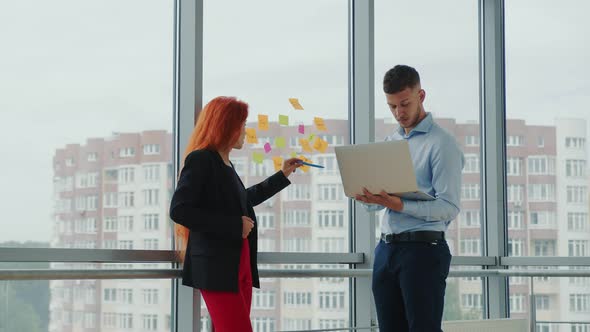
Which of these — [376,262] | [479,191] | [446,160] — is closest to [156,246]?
[376,262]

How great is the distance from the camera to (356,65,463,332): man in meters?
2.66

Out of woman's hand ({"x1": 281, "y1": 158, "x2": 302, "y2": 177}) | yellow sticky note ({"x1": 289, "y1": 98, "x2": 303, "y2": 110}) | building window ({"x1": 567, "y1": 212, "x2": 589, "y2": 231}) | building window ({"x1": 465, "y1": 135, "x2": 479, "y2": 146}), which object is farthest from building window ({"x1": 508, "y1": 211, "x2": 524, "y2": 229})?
woman's hand ({"x1": 281, "y1": 158, "x2": 302, "y2": 177})

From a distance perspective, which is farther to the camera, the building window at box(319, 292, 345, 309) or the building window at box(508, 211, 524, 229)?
the building window at box(508, 211, 524, 229)

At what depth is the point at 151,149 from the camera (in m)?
3.40

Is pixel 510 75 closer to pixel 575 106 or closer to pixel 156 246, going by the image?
pixel 575 106

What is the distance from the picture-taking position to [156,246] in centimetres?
337

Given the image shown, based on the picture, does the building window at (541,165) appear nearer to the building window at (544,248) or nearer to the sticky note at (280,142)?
the building window at (544,248)

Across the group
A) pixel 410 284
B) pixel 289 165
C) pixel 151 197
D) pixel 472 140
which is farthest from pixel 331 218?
pixel 410 284

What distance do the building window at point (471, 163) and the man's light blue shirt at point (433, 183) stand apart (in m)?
2.33

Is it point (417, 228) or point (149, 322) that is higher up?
point (417, 228)

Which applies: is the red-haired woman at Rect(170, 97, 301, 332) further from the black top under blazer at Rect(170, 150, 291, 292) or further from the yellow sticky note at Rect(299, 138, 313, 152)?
the yellow sticky note at Rect(299, 138, 313, 152)

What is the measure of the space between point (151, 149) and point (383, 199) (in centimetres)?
105

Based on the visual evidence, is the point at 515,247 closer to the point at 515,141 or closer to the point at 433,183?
the point at 515,141

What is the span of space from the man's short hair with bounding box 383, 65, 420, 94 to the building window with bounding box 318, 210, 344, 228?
55.5 inches
